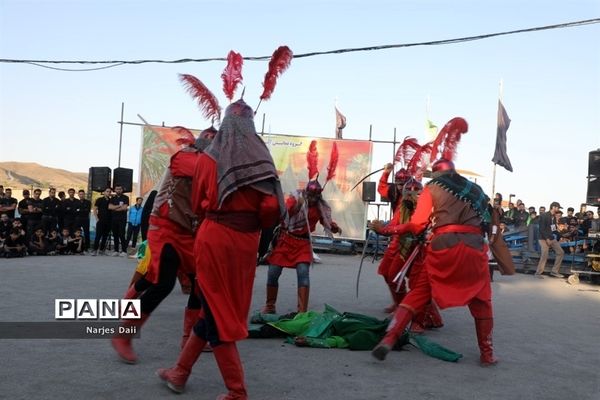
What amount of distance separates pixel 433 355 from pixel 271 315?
181 cm

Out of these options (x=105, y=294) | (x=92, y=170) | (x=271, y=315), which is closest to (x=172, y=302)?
(x=105, y=294)

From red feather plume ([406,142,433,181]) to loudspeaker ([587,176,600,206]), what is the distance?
372 inches

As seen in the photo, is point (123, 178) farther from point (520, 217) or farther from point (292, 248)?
point (520, 217)

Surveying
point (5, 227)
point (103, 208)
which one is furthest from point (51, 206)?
point (5, 227)

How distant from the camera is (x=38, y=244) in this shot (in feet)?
43.9

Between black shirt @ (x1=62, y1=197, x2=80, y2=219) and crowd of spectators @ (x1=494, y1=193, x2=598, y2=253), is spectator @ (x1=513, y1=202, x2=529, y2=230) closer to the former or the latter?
crowd of spectators @ (x1=494, y1=193, x2=598, y2=253)

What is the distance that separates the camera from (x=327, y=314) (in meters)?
5.61

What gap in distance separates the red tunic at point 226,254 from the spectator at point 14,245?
417 inches

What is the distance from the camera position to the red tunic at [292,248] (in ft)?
20.7

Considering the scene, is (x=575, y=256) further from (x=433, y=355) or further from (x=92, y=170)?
(x=92, y=170)

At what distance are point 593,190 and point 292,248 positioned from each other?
36.9ft

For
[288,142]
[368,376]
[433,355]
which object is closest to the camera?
[368,376]

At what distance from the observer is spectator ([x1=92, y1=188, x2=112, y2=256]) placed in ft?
48.1

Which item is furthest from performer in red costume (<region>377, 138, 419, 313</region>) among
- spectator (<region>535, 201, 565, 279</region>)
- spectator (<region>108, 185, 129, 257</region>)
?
spectator (<region>108, 185, 129, 257</region>)
